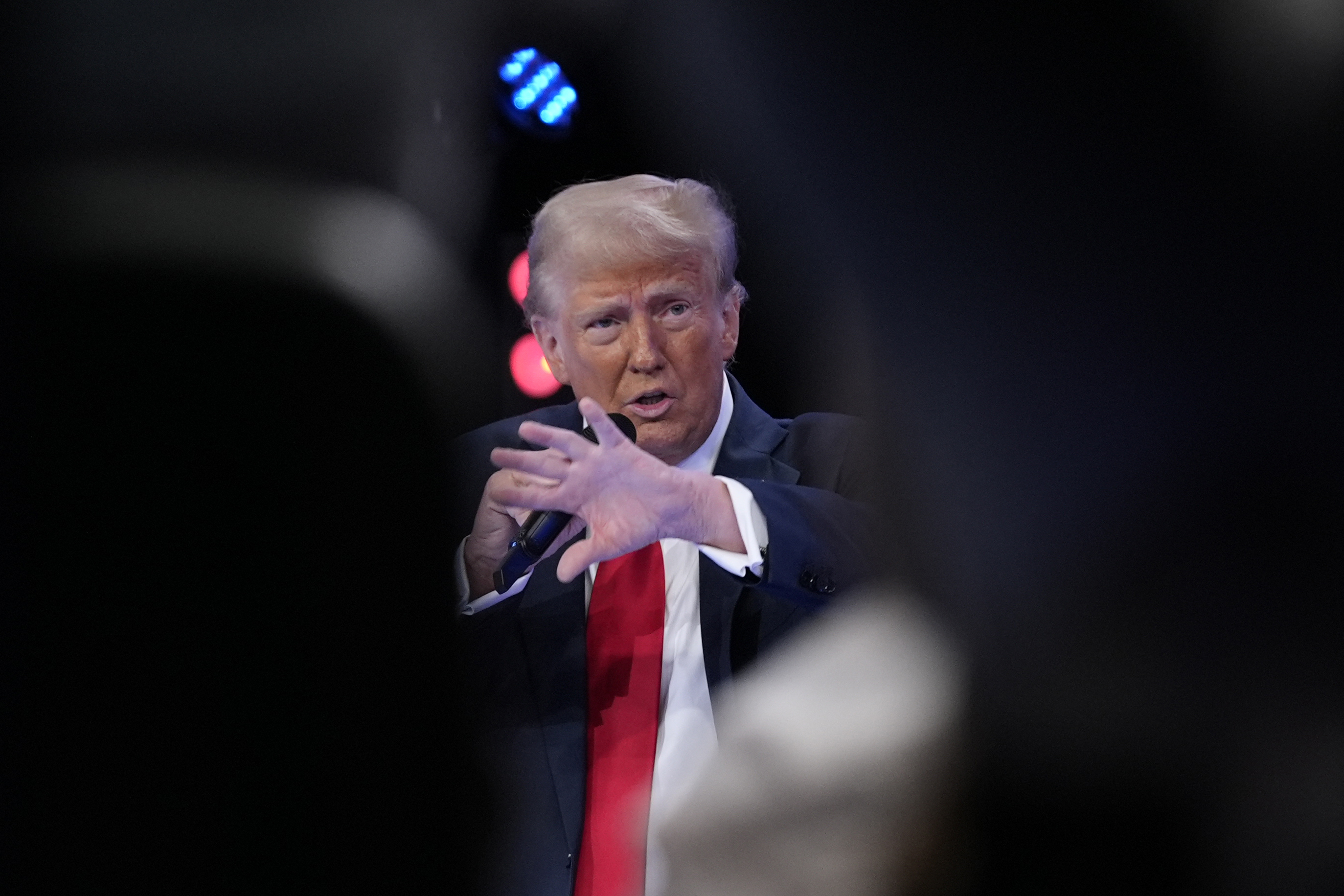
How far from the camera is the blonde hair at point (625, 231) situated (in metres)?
1.56

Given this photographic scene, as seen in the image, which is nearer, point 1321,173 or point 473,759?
point 473,759

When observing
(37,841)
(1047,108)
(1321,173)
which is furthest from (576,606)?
(1321,173)

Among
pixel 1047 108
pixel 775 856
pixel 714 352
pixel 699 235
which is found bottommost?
pixel 775 856

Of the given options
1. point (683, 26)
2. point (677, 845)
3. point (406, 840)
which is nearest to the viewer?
point (677, 845)

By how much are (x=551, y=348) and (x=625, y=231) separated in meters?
0.20

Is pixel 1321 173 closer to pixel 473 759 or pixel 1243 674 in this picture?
pixel 1243 674

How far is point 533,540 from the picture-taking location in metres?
1.35

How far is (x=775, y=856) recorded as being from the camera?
156cm

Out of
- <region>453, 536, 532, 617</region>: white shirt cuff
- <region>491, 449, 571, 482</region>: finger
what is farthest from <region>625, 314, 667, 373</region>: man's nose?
<region>453, 536, 532, 617</region>: white shirt cuff

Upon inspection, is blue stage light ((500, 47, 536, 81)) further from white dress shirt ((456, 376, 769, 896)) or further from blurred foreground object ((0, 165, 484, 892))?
white dress shirt ((456, 376, 769, 896))

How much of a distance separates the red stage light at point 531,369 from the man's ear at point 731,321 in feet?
0.84

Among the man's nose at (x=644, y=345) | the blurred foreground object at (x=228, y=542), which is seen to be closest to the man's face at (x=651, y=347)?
the man's nose at (x=644, y=345)

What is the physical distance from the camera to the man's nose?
4.98ft

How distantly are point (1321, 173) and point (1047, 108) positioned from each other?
0.44 meters
